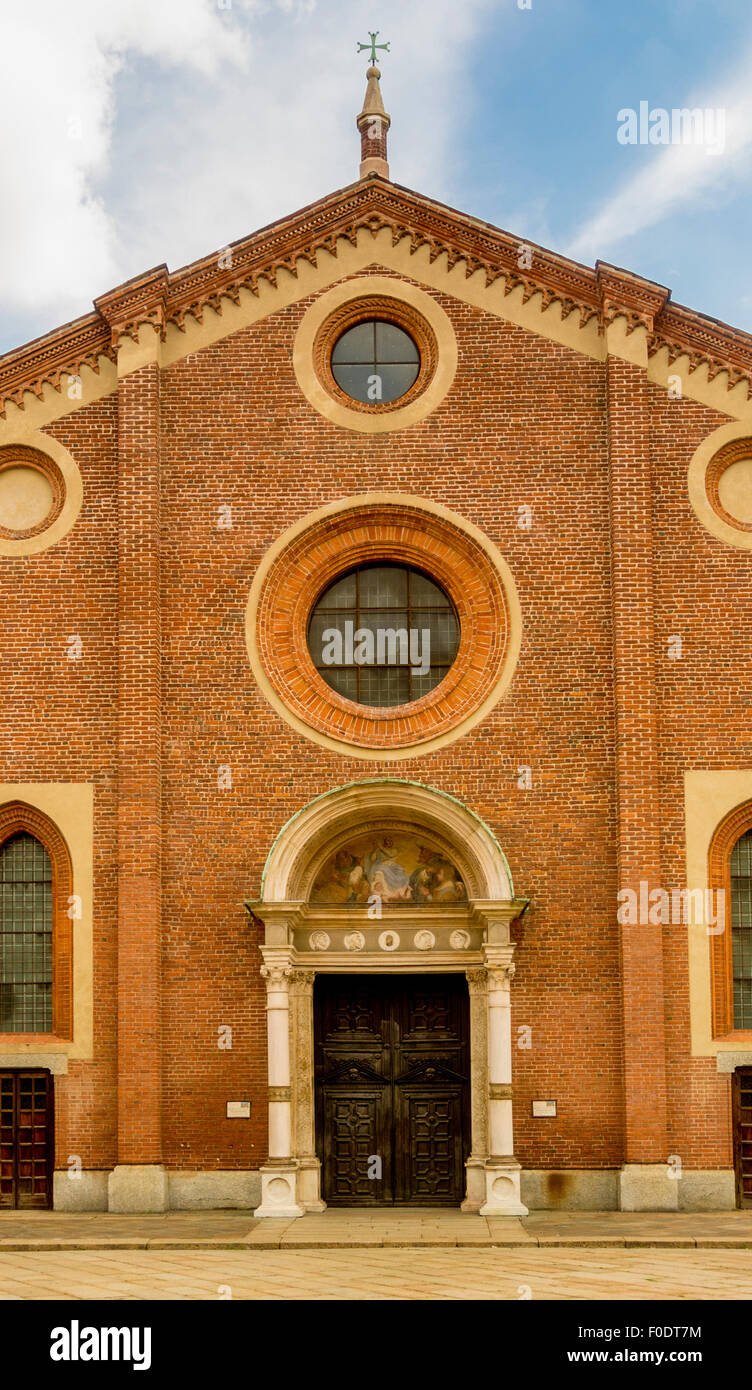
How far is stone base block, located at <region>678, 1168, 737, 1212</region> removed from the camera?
66.5ft

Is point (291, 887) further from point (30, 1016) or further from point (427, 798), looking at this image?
point (30, 1016)

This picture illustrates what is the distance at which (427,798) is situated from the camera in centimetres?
2084

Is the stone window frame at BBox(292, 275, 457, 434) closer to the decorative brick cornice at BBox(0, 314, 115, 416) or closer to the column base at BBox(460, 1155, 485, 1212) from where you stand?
the decorative brick cornice at BBox(0, 314, 115, 416)

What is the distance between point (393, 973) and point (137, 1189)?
388cm

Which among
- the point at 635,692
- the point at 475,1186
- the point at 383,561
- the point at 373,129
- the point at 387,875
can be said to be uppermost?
the point at 373,129

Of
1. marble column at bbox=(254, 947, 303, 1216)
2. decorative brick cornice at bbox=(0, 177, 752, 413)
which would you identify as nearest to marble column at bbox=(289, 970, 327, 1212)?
marble column at bbox=(254, 947, 303, 1216)

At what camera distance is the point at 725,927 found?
826 inches

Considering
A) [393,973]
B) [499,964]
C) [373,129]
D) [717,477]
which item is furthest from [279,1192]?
[373,129]

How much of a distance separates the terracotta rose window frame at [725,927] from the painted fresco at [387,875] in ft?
10.00

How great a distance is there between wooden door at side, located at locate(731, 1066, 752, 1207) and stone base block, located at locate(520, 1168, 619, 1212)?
1501mm

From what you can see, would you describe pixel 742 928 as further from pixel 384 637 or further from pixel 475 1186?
pixel 384 637

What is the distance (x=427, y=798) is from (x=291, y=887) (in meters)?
1.91

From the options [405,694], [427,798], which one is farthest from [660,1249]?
[405,694]

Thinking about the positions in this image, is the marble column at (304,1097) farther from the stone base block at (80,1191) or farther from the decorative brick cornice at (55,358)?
the decorative brick cornice at (55,358)
